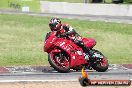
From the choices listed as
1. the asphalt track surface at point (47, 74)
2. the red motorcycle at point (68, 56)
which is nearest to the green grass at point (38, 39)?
the asphalt track surface at point (47, 74)

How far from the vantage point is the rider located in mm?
14312

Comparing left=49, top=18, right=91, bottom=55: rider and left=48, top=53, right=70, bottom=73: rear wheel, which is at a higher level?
left=49, top=18, right=91, bottom=55: rider

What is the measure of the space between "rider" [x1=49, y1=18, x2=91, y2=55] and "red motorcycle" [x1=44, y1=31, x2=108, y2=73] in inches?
5.3

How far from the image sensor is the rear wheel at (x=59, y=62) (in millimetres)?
13984

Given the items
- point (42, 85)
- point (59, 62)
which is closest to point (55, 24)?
point (59, 62)

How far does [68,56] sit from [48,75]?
52.0 inches

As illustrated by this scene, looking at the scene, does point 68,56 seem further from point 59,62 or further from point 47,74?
point 47,74

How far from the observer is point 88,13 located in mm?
50375

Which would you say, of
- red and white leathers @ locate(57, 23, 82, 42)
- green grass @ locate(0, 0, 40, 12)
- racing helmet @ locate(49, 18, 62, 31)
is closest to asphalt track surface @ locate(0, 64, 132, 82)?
red and white leathers @ locate(57, 23, 82, 42)

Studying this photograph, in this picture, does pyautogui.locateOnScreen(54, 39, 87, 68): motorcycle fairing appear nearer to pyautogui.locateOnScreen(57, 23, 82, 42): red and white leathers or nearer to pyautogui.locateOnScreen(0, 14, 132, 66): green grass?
pyautogui.locateOnScreen(57, 23, 82, 42): red and white leathers

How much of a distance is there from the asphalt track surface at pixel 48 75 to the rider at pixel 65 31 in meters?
1.06

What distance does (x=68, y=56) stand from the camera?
14.4 meters

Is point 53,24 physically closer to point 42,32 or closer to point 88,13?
point 42,32

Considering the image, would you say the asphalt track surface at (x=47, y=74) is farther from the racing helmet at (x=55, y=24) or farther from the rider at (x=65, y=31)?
the racing helmet at (x=55, y=24)
